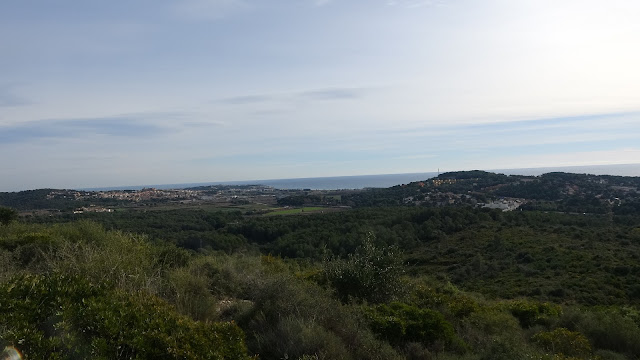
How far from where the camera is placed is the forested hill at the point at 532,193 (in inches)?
2169

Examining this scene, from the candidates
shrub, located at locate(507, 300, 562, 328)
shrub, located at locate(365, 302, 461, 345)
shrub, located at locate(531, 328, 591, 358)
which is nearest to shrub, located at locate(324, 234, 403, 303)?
shrub, located at locate(365, 302, 461, 345)

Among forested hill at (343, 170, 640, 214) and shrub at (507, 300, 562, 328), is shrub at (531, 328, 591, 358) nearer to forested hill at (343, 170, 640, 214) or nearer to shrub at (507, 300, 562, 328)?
shrub at (507, 300, 562, 328)

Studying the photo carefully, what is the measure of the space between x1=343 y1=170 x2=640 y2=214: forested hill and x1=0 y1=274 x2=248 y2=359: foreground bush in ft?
190

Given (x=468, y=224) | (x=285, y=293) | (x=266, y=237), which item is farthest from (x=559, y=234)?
(x=285, y=293)

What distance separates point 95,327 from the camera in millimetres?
3873

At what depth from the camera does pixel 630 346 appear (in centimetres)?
731

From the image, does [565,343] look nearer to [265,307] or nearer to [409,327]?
[409,327]

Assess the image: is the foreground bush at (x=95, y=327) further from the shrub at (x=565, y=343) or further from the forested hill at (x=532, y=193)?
the forested hill at (x=532, y=193)

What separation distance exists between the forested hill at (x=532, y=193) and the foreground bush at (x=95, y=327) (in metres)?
57.8

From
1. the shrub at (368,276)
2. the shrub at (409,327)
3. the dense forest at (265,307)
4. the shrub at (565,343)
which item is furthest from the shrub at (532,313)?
the shrub at (409,327)

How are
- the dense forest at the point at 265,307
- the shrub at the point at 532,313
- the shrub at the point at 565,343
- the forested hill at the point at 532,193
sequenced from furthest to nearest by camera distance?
the forested hill at the point at 532,193 → the shrub at the point at 532,313 → the shrub at the point at 565,343 → the dense forest at the point at 265,307

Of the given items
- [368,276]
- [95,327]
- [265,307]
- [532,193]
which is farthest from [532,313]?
[532,193]

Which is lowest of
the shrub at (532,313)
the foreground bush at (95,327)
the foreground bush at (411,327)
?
the shrub at (532,313)

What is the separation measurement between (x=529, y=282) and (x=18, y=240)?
23.6 metres
